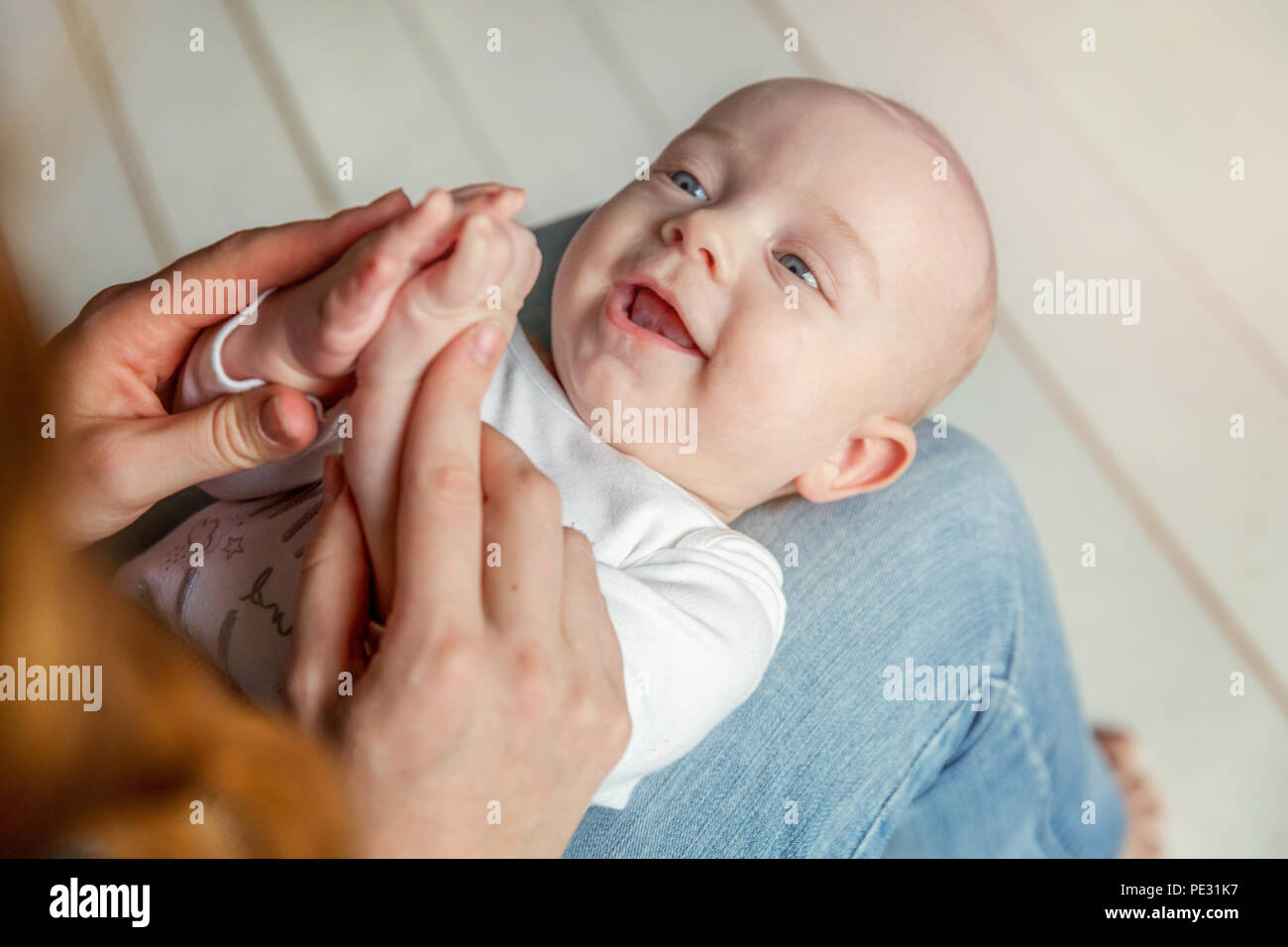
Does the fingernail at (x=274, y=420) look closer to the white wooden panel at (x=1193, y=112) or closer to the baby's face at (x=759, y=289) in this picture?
the baby's face at (x=759, y=289)

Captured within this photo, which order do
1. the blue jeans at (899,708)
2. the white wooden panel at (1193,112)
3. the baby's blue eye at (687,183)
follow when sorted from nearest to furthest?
the blue jeans at (899,708), the baby's blue eye at (687,183), the white wooden panel at (1193,112)

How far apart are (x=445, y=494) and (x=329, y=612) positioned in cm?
11

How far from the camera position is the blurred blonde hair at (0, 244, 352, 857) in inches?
11.3

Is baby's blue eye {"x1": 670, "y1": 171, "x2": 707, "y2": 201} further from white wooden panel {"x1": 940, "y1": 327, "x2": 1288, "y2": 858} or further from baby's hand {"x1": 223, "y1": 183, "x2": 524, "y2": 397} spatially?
white wooden panel {"x1": 940, "y1": 327, "x2": 1288, "y2": 858}

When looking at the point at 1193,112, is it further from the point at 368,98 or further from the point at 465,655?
the point at 465,655

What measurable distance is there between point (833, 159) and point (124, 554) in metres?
0.73

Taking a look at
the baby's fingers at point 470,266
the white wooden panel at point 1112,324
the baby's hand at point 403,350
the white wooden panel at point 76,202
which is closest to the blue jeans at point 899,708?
the baby's hand at point 403,350

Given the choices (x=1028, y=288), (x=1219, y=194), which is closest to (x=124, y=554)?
(x=1028, y=288)

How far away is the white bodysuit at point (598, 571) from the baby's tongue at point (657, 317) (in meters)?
0.10

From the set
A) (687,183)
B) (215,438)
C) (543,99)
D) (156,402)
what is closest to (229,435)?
(215,438)

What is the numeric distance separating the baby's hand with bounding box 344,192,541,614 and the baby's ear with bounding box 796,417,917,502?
45cm

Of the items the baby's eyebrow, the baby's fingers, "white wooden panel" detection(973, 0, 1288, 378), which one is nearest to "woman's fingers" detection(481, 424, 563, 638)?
the baby's fingers

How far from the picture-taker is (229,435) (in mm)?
705

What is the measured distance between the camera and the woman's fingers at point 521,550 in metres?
0.59
